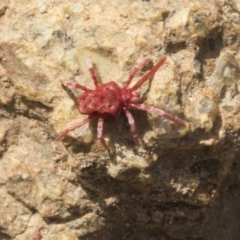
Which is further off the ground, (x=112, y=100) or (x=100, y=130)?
(x=112, y=100)

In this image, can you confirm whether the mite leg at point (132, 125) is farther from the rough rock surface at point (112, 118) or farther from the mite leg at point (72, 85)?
the mite leg at point (72, 85)

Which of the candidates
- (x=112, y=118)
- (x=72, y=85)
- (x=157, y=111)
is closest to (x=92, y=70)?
(x=72, y=85)

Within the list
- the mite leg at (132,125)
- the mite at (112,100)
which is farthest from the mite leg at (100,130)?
the mite leg at (132,125)

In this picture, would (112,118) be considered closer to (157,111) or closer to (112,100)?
(112,100)

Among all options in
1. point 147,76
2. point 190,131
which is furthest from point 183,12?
point 190,131

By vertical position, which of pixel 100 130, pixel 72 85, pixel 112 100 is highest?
pixel 72 85

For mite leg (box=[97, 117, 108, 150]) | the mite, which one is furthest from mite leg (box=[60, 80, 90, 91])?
mite leg (box=[97, 117, 108, 150])

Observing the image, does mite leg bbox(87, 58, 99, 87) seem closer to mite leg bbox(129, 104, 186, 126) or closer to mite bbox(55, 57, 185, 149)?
mite bbox(55, 57, 185, 149)
